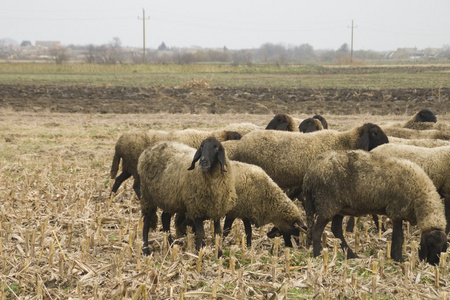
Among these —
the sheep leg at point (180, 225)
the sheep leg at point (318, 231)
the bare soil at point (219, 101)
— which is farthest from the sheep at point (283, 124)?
the bare soil at point (219, 101)

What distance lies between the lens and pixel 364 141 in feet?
35.4

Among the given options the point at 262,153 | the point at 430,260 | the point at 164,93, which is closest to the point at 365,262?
the point at 430,260

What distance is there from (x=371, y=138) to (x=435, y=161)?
1498 millimetres

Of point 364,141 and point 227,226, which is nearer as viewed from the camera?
point 227,226

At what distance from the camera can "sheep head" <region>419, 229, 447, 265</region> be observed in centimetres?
786

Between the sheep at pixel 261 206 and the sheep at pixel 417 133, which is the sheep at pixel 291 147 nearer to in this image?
the sheep at pixel 261 206

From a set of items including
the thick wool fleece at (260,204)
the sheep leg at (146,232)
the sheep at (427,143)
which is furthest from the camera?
the sheep at (427,143)

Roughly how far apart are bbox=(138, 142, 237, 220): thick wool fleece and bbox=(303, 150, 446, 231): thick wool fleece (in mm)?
1317

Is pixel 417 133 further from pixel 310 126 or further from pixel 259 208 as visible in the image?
pixel 259 208

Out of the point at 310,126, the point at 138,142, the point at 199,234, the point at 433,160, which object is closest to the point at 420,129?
the point at 310,126

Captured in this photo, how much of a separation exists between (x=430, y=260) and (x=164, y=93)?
84.9ft

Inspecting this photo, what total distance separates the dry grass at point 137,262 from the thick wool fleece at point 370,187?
59 cm

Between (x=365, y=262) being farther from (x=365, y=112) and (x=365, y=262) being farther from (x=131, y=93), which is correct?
(x=131, y=93)

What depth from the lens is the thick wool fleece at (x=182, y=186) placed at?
838 centimetres
